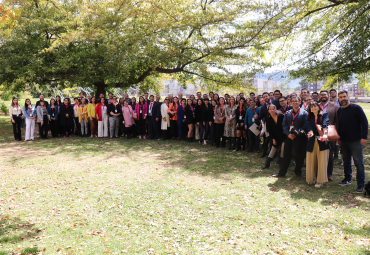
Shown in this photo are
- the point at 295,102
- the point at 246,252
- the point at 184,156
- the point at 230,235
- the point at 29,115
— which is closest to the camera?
the point at 246,252

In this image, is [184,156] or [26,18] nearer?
[184,156]

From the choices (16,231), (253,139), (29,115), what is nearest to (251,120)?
(253,139)

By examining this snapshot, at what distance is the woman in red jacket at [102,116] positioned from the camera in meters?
13.9

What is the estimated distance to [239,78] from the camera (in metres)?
15.7

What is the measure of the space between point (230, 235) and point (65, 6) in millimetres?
18252

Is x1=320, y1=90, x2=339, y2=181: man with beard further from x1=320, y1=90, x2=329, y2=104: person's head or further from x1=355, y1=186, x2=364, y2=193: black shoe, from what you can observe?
x1=355, y1=186, x2=364, y2=193: black shoe

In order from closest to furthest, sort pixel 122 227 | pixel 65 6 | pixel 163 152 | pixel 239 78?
pixel 122 227 < pixel 163 152 < pixel 239 78 < pixel 65 6

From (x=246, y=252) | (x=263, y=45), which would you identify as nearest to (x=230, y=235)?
(x=246, y=252)

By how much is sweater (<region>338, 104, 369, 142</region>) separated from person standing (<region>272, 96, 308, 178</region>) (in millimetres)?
771

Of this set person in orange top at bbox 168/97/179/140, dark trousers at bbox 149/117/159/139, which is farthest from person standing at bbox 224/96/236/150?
dark trousers at bbox 149/117/159/139

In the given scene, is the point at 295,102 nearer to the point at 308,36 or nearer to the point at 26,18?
the point at 308,36

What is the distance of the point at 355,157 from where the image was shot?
596cm

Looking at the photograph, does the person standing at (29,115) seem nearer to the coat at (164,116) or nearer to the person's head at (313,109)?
the coat at (164,116)

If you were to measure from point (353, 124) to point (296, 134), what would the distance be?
3.97ft
